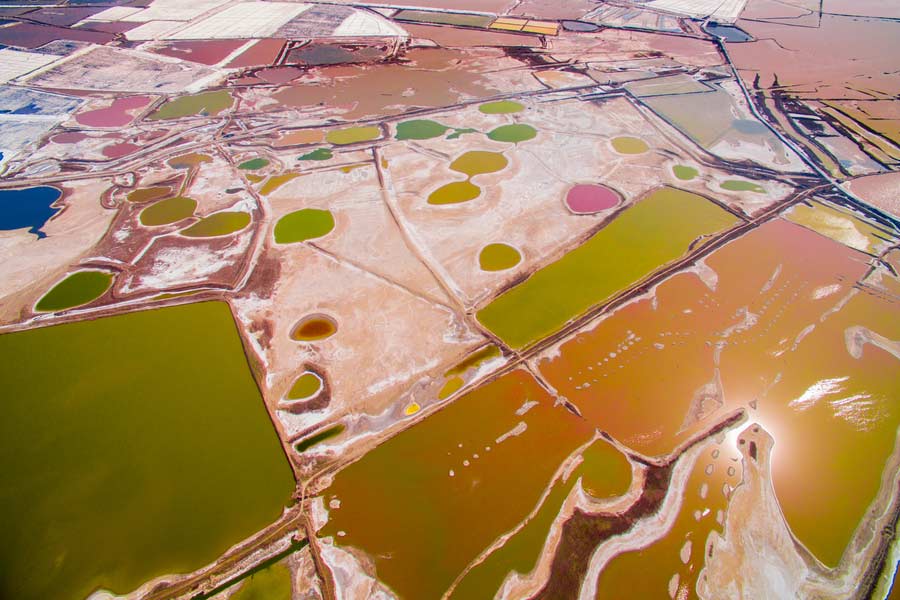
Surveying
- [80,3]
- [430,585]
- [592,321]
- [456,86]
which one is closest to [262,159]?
[456,86]

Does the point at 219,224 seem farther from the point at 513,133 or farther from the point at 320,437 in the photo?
the point at 513,133

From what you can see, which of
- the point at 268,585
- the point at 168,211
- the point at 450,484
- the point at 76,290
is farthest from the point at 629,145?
the point at 76,290

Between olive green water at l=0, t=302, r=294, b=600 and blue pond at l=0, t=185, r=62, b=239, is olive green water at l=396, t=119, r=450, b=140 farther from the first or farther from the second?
blue pond at l=0, t=185, r=62, b=239

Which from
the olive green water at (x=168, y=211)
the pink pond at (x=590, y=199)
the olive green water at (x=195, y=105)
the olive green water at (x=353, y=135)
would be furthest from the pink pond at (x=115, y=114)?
the pink pond at (x=590, y=199)

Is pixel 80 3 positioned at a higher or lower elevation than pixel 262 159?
higher

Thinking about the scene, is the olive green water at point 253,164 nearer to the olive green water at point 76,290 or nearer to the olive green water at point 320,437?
the olive green water at point 76,290

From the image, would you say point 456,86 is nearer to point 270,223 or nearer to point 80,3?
point 270,223
